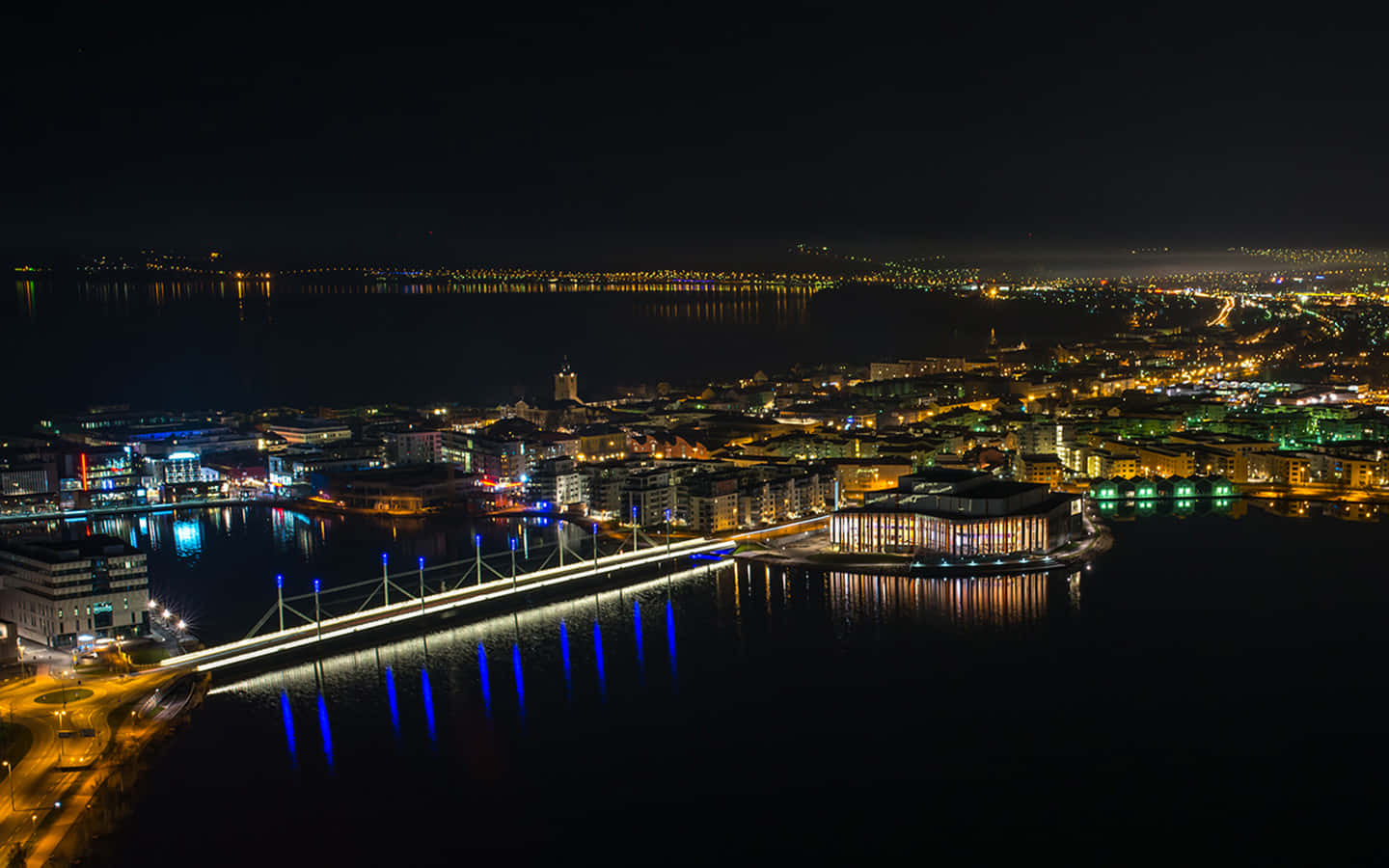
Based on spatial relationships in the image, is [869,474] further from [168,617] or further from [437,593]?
[168,617]

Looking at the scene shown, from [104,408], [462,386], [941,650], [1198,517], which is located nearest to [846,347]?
[462,386]

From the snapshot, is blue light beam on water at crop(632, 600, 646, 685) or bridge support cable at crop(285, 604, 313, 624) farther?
bridge support cable at crop(285, 604, 313, 624)

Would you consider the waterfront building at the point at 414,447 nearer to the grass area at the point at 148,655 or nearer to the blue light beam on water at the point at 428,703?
the grass area at the point at 148,655

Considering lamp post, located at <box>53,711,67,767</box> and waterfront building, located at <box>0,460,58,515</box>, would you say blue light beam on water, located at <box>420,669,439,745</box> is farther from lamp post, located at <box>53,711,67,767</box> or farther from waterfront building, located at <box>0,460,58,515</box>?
waterfront building, located at <box>0,460,58,515</box>

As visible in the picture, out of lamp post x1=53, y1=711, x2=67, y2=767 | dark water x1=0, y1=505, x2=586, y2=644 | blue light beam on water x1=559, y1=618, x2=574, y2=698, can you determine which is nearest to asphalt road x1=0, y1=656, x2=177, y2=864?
lamp post x1=53, y1=711, x2=67, y2=767

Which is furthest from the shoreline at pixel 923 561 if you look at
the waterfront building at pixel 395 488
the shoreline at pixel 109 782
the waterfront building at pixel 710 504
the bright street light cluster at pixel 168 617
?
the shoreline at pixel 109 782

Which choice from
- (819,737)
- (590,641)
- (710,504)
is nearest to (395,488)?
(710,504)

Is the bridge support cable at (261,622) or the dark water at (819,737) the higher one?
the bridge support cable at (261,622)
